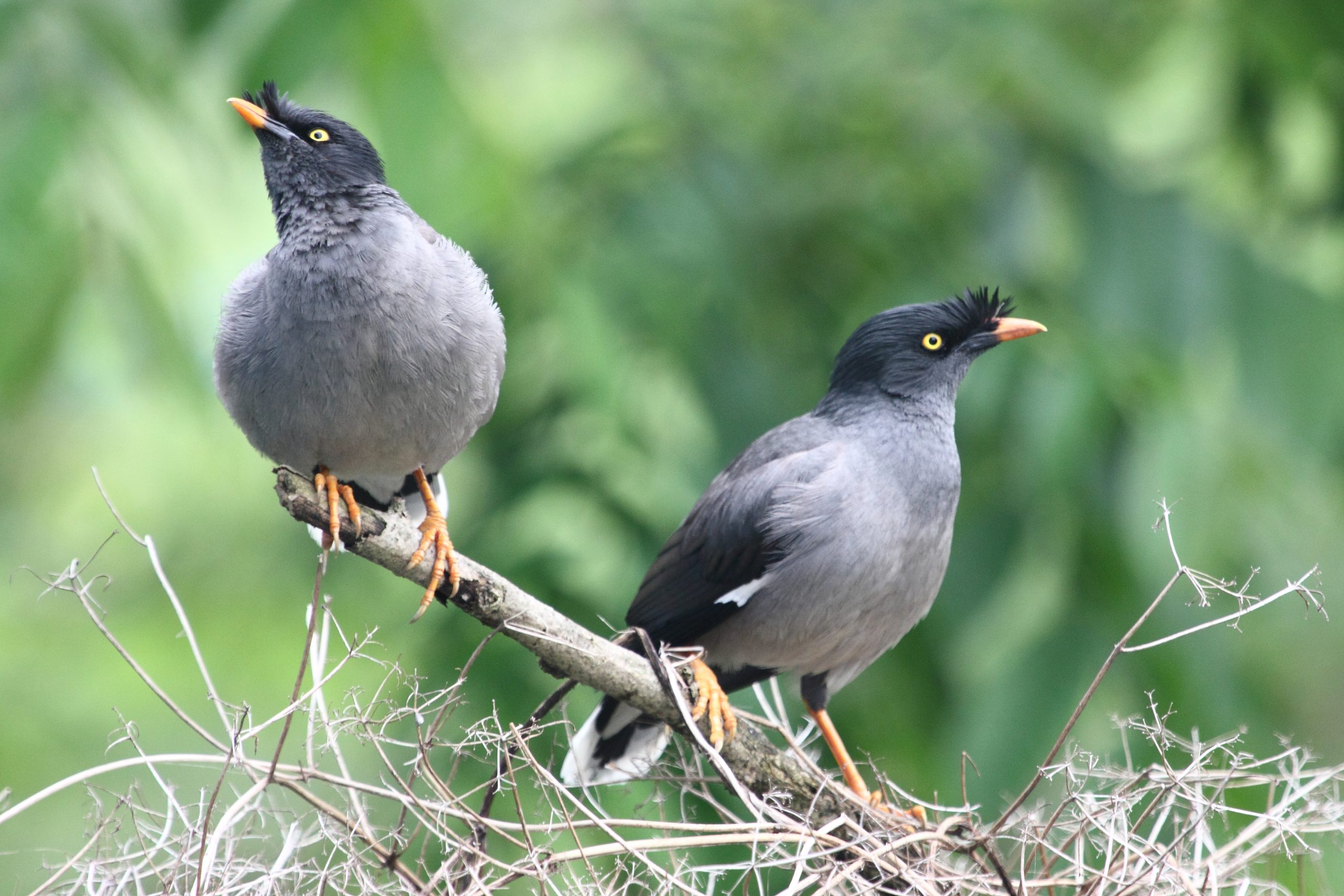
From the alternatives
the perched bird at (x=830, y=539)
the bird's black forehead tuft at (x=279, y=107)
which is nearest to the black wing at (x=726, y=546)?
the perched bird at (x=830, y=539)

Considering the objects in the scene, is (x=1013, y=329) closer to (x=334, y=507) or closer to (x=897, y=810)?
(x=897, y=810)

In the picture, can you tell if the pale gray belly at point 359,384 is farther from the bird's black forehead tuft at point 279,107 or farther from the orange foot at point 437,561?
the bird's black forehead tuft at point 279,107

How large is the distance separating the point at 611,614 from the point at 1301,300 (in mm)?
3067

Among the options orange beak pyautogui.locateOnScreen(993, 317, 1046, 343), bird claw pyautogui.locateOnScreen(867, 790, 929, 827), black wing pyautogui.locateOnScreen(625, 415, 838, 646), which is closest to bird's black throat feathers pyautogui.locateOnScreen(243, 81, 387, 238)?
black wing pyautogui.locateOnScreen(625, 415, 838, 646)

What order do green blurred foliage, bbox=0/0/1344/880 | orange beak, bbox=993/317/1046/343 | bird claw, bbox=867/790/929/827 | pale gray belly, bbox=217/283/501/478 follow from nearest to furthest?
pale gray belly, bbox=217/283/501/478 → bird claw, bbox=867/790/929/827 → orange beak, bbox=993/317/1046/343 → green blurred foliage, bbox=0/0/1344/880

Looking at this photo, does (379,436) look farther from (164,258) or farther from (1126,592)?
(1126,592)

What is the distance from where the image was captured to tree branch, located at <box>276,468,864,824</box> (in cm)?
301

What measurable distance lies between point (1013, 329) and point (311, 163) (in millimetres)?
2169

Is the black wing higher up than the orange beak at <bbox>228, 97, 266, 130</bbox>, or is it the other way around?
the orange beak at <bbox>228, 97, 266, 130</bbox>

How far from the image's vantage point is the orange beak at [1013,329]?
4082 millimetres

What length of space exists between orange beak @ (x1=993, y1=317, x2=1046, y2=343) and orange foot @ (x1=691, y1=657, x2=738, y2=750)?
144 cm

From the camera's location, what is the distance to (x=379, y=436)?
3.16 m

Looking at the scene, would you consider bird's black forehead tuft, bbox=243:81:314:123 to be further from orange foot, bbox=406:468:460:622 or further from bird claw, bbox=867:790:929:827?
bird claw, bbox=867:790:929:827

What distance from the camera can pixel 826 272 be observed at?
6.27m
